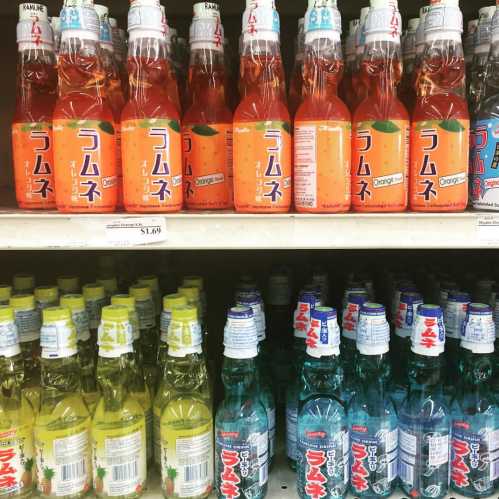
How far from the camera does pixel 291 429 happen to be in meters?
1.12

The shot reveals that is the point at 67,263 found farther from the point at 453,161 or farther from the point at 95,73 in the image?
the point at 453,161

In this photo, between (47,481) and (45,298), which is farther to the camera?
(45,298)

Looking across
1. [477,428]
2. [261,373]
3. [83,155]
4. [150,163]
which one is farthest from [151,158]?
[477,428]

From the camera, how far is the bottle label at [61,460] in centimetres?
96

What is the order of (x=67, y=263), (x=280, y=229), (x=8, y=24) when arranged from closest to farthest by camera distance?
(x=280, y=229), (x=8, y=24), (x=67, y=263)

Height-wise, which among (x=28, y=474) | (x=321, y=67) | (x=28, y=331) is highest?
(x=321, y=67)

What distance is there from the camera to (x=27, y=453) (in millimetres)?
1005

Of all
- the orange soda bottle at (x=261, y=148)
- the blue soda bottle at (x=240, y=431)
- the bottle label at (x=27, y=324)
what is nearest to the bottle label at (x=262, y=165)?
the orange soda bottle at (x=261, y=148)

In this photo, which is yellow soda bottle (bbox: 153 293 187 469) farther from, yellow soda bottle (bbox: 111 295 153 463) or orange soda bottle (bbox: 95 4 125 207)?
orange soda bottle (bbox: 95 4 125 207)

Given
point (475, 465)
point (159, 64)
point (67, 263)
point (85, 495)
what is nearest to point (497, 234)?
point (475, 465)

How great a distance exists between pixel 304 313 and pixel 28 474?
0.63 m

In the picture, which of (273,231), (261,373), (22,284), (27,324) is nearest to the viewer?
(273,231)

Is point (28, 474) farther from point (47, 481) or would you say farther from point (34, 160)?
point (34, 160)

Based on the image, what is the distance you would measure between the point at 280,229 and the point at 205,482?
0.50 m
